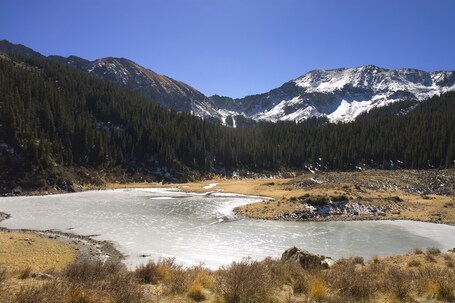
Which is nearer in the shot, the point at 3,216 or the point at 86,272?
the point at 86,272

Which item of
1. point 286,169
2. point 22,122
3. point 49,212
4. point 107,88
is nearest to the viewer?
point 49,212

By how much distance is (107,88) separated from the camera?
163750 millimetres

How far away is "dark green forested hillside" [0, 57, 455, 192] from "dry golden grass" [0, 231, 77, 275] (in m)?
46.3

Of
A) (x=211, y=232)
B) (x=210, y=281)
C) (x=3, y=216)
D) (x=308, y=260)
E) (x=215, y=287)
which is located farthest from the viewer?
(x=3, y=216)

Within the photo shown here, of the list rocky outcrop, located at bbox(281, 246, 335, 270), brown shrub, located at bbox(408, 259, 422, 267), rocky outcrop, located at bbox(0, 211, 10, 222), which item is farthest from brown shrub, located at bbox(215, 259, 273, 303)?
rocky outcrop, located at bbox(0, 211, 10, 222)

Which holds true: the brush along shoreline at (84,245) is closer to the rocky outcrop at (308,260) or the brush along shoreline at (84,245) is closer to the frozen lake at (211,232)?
the frozen lake at (211,232)

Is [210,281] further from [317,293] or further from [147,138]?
[147,138]

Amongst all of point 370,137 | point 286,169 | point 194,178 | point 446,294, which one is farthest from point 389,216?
point 370,137

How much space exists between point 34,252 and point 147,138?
102677mm

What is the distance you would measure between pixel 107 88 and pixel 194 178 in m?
75.8

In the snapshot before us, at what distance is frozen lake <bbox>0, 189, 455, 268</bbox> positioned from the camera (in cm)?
2878

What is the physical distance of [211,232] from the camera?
3653 cm

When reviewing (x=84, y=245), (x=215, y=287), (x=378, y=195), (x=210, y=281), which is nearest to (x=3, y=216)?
(x=84, y=245)

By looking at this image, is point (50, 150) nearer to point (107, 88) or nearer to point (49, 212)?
point (49, 212)
